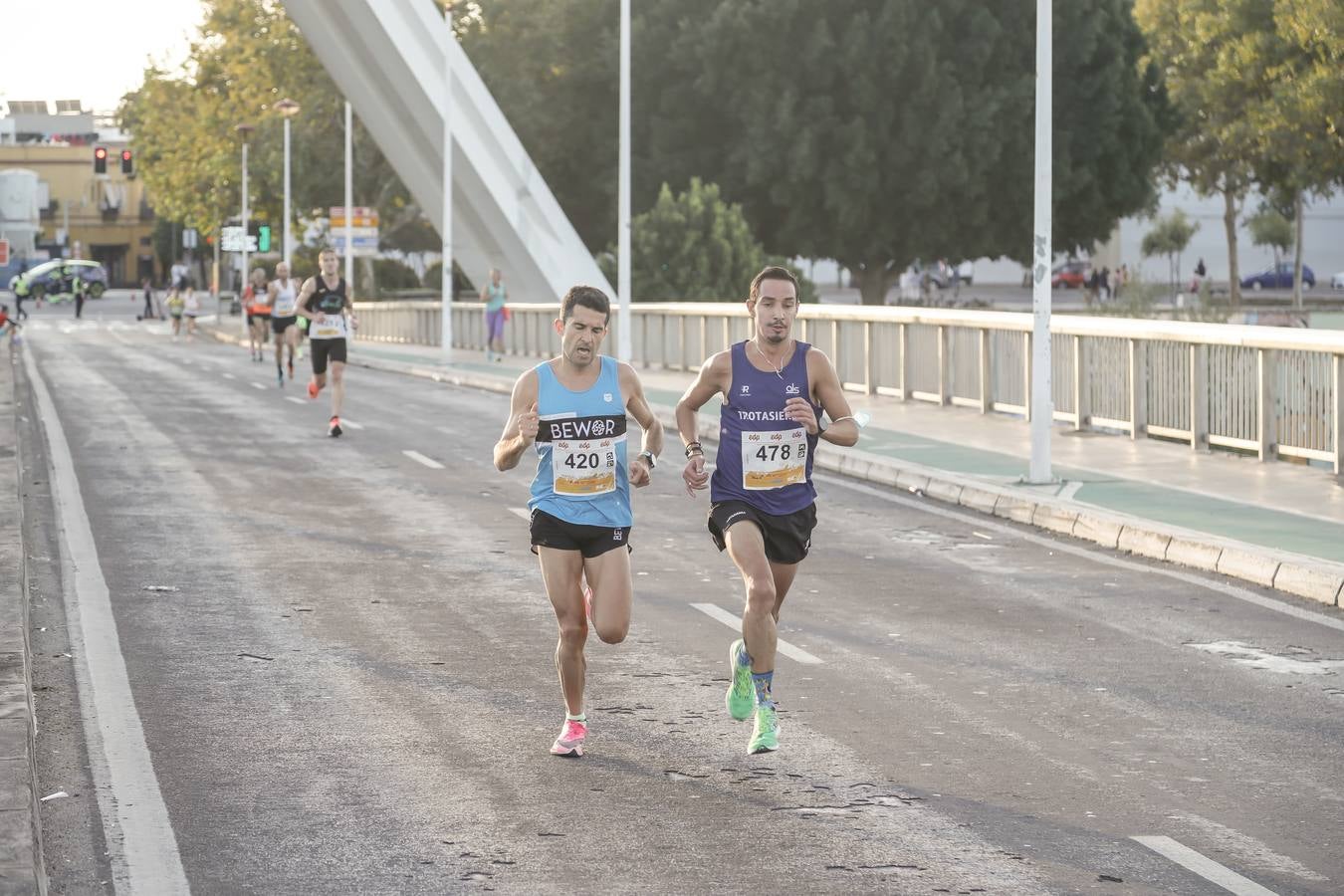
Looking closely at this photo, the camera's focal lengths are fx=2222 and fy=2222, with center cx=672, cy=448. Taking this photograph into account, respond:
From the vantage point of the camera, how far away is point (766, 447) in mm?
8695

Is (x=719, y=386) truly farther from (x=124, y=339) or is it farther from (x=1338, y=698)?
(x=124, y=339)

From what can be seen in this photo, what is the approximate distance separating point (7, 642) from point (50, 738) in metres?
1.18

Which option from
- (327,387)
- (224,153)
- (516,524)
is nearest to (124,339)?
(224,153)

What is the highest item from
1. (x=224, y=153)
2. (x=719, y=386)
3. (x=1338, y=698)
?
(x=224, y=153)

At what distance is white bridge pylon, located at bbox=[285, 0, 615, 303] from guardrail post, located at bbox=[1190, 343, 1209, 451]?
3241 cm

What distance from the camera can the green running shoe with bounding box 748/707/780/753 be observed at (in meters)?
8.41

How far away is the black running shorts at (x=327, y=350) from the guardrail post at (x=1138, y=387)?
8348 millimetres

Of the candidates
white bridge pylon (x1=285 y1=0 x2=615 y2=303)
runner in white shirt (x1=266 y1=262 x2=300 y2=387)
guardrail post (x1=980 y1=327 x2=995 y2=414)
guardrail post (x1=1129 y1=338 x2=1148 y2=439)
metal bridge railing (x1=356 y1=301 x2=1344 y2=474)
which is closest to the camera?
metal bridge railing (x1=356 y1=301 x2=1344 y2=474)

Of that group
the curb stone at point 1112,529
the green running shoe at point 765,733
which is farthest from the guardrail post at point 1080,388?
the green running shoe at point 765,733

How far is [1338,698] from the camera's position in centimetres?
969

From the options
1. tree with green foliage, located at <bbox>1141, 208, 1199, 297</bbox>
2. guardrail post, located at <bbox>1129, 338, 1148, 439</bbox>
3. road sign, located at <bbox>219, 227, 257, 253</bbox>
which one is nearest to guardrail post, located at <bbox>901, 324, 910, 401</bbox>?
guardrail post, located at <bbox>1129, 338, 1148, 439</bbox>

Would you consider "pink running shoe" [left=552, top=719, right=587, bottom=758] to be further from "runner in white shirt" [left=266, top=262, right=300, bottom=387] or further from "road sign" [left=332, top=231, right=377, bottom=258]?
"road sign" [left=332, top=231, right=377, bottom=258]

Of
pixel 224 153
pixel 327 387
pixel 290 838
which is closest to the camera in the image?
pixel 290 838

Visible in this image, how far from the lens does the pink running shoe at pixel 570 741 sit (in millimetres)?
8352
